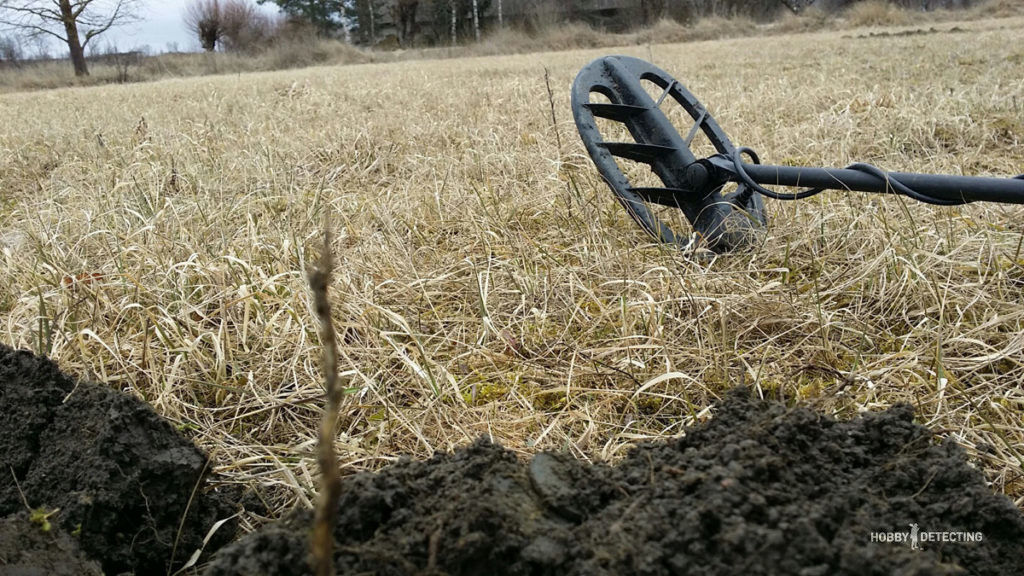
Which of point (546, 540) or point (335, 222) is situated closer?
point (546, 540)

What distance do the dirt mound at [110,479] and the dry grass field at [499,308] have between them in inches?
7.7

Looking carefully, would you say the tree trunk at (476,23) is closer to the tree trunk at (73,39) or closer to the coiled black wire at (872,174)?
the tree trunk at (73,39)

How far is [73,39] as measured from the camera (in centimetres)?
2550

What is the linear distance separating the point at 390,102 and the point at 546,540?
268 inches

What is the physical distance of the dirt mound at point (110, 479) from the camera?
1182 mm

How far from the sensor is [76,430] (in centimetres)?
132

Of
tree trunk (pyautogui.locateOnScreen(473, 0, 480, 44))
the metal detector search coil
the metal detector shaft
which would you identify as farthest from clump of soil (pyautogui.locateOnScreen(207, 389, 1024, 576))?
tree trunk (pyautogui.locateOnScreen(473, 0, 480, 44))

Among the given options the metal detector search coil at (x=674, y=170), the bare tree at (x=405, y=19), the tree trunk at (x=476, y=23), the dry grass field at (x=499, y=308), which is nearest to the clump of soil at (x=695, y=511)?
the dry grass field at (x=499, y=308)

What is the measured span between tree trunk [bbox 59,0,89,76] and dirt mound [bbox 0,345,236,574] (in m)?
26.6

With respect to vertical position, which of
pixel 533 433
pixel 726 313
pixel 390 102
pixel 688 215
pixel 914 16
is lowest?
pixel 533 433

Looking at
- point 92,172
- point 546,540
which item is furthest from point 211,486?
point 92,172

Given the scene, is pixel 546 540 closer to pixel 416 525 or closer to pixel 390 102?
pixel 416 525

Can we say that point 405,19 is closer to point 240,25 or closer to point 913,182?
point 240,25

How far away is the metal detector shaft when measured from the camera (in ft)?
5.66
